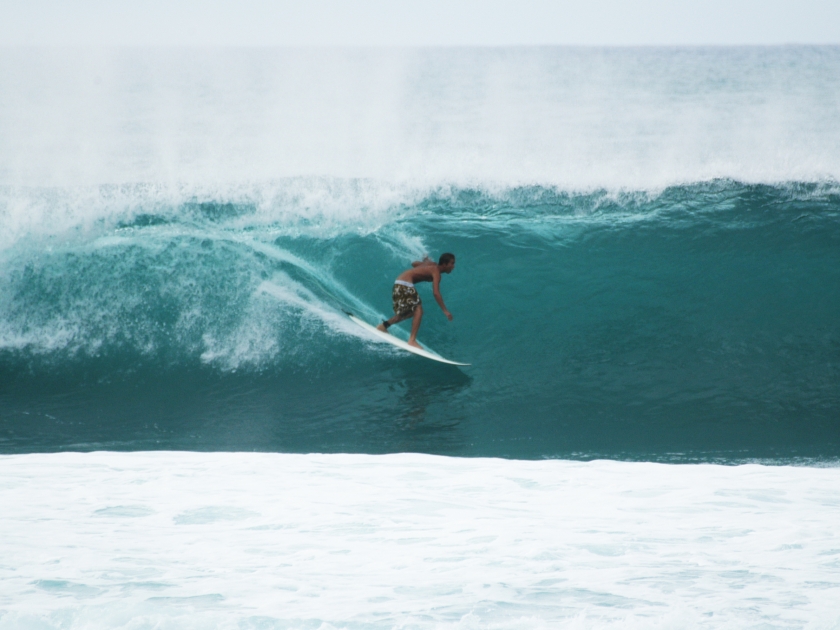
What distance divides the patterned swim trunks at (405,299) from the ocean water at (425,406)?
40 centimetres

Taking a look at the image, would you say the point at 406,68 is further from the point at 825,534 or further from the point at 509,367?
the point at 825,534

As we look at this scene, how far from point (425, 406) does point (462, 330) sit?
1833 mm

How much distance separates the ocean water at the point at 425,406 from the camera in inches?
115

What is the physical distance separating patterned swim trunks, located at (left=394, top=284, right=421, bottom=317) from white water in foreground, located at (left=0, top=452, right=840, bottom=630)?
8.08ft

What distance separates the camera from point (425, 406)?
5.95 metres

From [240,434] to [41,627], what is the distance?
9.93 feet

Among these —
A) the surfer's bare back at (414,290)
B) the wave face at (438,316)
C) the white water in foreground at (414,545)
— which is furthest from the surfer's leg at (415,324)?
the white water in foreground at (414,545)

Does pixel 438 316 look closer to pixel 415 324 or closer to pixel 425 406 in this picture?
pixel 415 324

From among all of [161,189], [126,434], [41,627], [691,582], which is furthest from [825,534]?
[161,189]

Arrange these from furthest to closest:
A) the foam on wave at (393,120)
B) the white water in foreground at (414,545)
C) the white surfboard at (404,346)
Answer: the foam on wave at (393,120)
the white surfboard at (404,346)
the white water in foreground at (414,545)

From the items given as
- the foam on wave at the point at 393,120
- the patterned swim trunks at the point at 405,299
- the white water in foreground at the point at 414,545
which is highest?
the foam on wave at the point at 393,120

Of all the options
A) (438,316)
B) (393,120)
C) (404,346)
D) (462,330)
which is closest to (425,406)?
(404,346)

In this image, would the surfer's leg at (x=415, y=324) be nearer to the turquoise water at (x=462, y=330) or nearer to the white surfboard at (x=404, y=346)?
the white surfboard at (x=404, y=346)

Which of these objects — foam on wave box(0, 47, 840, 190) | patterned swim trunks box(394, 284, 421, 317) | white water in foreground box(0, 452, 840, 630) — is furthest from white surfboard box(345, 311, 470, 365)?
foam on wave box(0, 47, 840, 190)
